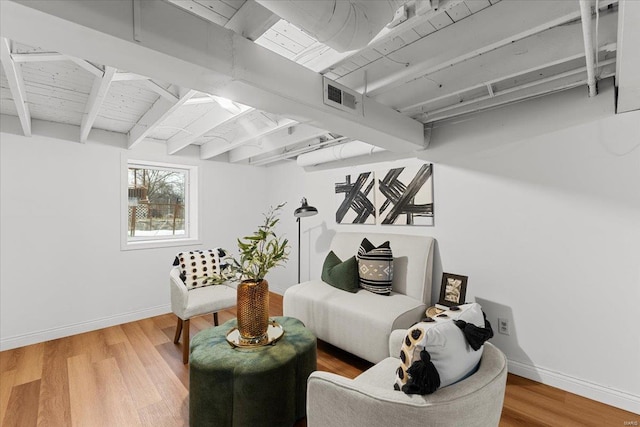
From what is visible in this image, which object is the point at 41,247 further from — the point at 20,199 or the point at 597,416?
the point at 597,416

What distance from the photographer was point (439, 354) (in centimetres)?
112

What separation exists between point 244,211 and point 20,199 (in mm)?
2601

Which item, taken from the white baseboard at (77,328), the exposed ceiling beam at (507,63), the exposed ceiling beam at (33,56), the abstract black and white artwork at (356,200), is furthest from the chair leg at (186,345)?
the exposed ceiling beam at (507,63)

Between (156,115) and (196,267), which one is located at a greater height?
(156,115)

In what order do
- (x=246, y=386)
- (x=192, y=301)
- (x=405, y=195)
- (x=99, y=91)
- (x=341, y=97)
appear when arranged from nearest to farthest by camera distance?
1. (x=246, y=386)
2. (x=341, y=97)
3. (x=99, y=91)
4. (x=192, y=301)
5. (x=405, y=195)

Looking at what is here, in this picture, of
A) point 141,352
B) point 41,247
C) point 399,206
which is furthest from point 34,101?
point 399,206

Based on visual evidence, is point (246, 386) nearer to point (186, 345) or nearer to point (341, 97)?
point (186, 345)

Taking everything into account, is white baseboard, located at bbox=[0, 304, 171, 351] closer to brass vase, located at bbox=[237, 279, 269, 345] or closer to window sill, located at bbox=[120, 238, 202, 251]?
window sill, located at bbox=[120, 238, 202, 251]

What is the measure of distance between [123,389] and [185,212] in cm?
262

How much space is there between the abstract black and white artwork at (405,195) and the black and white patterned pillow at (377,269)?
1.26ft

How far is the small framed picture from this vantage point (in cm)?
255

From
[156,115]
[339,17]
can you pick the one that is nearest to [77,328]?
[156,115]

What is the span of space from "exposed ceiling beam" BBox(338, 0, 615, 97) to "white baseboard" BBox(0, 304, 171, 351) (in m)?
3.90

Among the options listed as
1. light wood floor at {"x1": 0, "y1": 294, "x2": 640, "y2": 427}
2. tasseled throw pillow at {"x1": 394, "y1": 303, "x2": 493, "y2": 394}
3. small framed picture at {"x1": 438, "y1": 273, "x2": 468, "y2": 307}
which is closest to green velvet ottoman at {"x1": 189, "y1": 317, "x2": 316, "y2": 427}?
light wood floor at {"x1": 0, "y1": 294, "x2": 640, "y2": 427}
